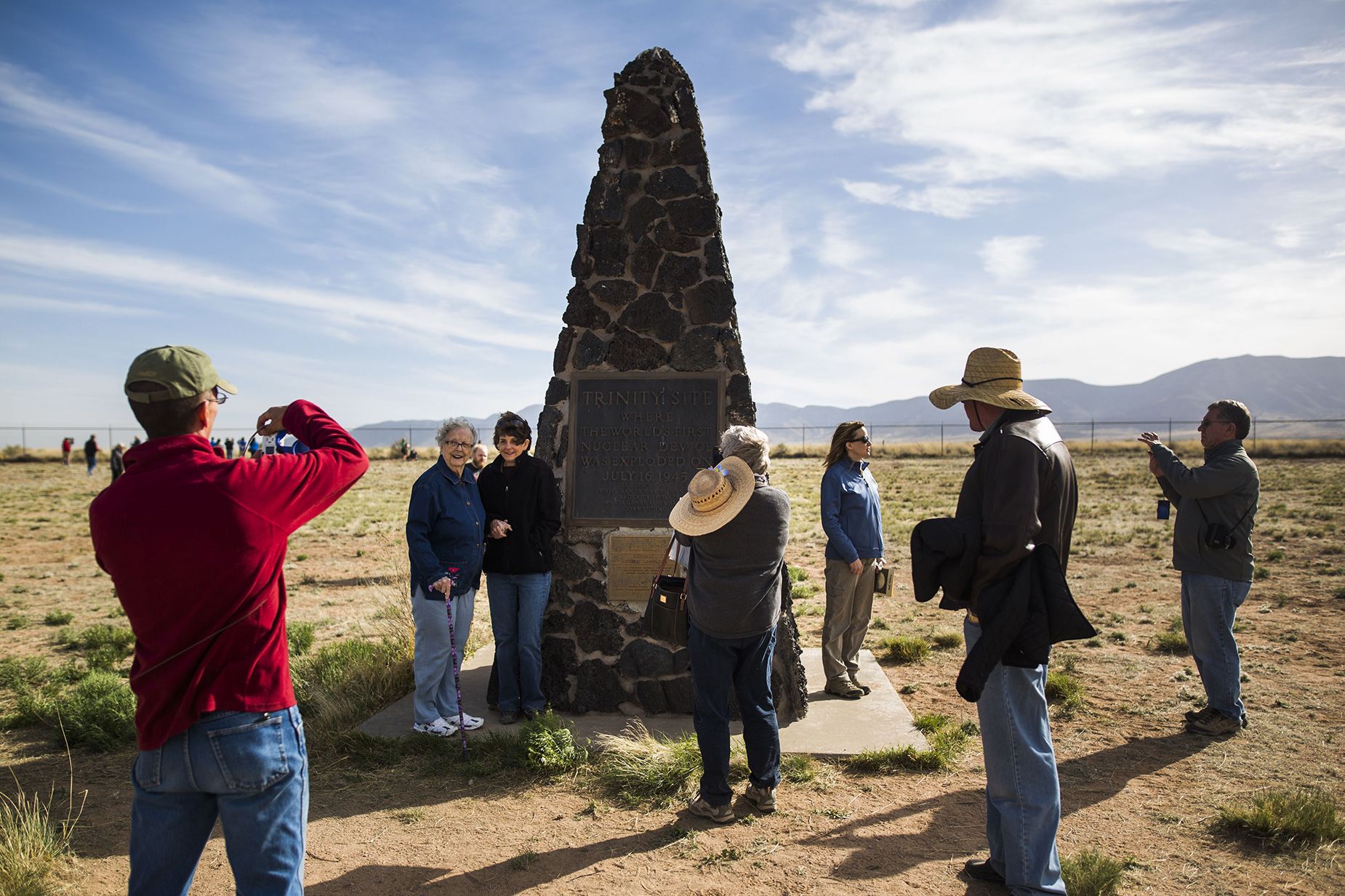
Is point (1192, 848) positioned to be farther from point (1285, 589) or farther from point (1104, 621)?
point (1285, 589)

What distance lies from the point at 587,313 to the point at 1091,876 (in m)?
Result: 4.66

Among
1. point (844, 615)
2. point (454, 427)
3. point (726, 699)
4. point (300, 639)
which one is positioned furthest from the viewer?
point (300, 639)

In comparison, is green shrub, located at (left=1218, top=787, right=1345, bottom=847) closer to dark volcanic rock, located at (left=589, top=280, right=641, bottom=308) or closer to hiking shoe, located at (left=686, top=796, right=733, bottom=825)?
hiking shoe, located at (left=686, top=796, right=733, bottom=825)

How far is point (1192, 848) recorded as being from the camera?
4281 mm

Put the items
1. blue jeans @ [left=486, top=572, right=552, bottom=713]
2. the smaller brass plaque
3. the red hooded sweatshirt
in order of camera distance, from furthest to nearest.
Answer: the smaller brass plaque
blue jeans @ [left=486, top=572, right=552, bottom=713]
the red hooded sweatshirt

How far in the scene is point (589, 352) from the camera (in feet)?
21.1

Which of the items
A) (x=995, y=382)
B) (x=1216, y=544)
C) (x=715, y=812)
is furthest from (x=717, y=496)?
(x=1216, y=544)

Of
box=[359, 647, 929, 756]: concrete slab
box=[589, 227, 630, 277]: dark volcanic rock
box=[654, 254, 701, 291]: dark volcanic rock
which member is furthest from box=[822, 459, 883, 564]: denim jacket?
box=[589, 227, 630, 277]: dark volcanic rock

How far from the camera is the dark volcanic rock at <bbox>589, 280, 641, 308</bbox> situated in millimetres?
6395

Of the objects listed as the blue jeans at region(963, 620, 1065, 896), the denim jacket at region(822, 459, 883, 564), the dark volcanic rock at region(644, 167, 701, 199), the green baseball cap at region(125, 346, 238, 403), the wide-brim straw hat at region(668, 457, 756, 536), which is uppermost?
the dark volcanic rock at region(644, 167, 701, 199)

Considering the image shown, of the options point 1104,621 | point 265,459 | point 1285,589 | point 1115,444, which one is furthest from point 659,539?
point 1115,444

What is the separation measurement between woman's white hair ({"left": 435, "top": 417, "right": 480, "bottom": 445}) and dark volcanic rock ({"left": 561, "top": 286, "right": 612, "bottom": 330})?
1251 mm

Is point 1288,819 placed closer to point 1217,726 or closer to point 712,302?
point 1217,726

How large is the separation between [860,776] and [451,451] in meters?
3.29
